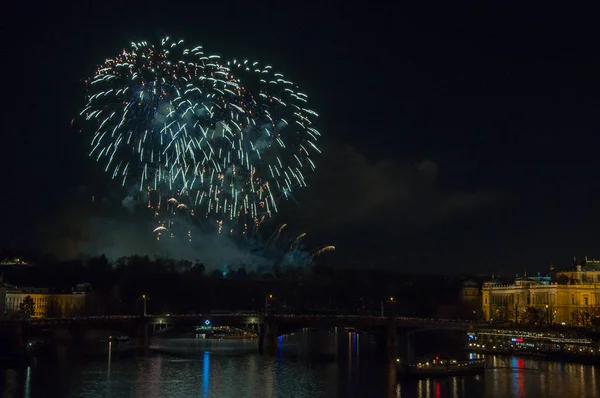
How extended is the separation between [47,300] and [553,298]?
102770mm

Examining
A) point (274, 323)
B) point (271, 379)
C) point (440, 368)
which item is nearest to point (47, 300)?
point (274, 323)

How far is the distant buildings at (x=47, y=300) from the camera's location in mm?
160887

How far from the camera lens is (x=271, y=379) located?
7900 cm

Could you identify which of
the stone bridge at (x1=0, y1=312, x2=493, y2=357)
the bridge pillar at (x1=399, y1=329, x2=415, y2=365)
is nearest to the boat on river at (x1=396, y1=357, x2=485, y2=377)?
the bridge pillar at (x1=399, y1=329, x2=415, y2=365)

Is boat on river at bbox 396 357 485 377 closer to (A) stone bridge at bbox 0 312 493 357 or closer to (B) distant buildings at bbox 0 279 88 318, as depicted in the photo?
(A) stone bridge at bbox 0 312 493 357

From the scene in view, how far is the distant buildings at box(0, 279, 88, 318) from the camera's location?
16089cm

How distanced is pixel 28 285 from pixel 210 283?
40.9m

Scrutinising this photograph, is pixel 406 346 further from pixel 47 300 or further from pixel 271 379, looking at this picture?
pixel 47 300

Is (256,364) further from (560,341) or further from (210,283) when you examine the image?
(210,283)

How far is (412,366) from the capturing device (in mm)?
81375

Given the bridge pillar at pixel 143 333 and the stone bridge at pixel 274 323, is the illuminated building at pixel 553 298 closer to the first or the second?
the stone bridge at pixel 274 323

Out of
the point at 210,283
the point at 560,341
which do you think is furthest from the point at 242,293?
the point at 560,341

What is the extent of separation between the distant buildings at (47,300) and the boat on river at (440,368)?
91.0 m

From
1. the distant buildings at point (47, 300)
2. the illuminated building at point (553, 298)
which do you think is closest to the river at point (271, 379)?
the illuminated building at point (553, 298)
